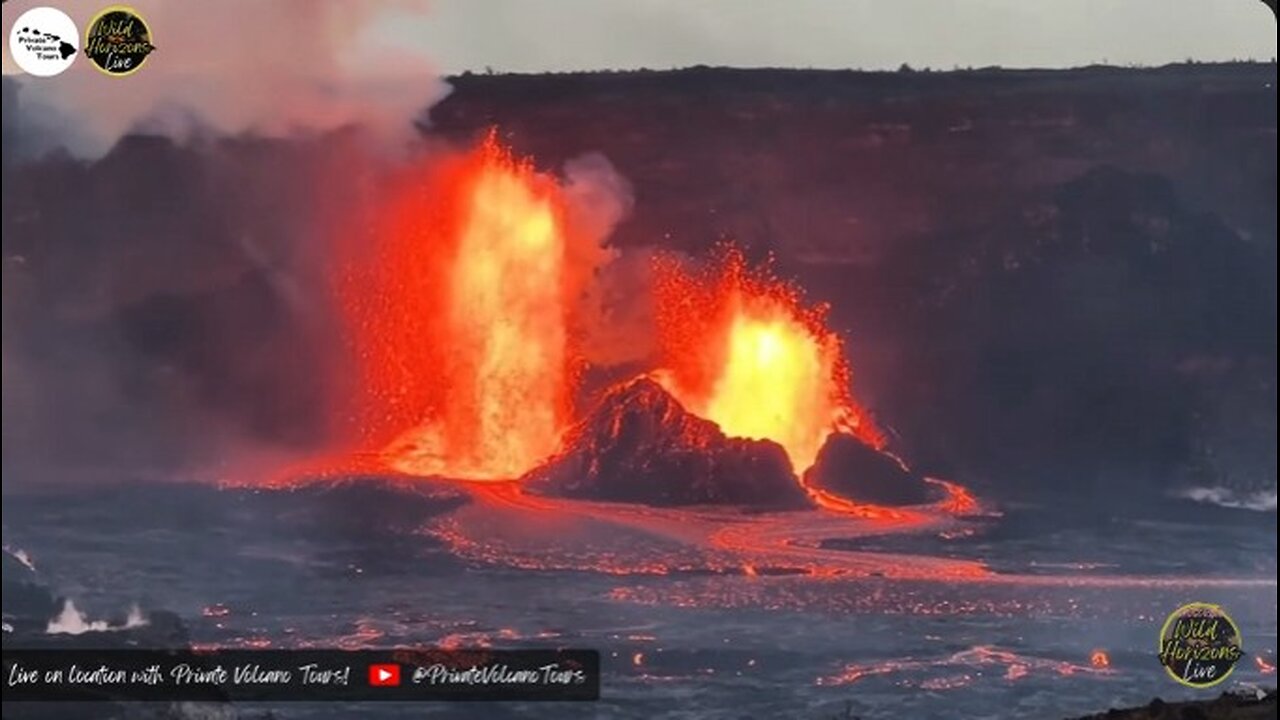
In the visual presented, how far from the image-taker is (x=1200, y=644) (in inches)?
264

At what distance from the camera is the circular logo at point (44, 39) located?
6.65 meters

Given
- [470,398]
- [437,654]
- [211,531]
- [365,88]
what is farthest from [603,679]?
[365,88]

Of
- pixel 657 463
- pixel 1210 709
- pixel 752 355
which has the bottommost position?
pixel 1210 709

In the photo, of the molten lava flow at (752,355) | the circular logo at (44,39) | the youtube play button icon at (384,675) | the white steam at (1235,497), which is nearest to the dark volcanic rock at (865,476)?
the molten lava flow at (752,355)

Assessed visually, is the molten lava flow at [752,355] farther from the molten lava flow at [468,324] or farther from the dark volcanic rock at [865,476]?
the molten lava flow at [468,324]

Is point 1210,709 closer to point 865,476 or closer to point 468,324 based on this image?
point 865,476

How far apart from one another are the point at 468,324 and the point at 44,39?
1986 millimetres

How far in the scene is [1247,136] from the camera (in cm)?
672

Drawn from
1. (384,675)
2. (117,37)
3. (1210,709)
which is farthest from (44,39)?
(1210,709)

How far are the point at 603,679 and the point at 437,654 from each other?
0.66m

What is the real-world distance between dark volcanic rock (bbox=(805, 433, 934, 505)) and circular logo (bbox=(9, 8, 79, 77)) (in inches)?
132

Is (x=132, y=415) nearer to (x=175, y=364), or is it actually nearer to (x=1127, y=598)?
(x=175, y=364)

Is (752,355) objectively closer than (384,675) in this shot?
No

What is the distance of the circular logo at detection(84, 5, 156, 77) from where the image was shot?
6.63 meters
